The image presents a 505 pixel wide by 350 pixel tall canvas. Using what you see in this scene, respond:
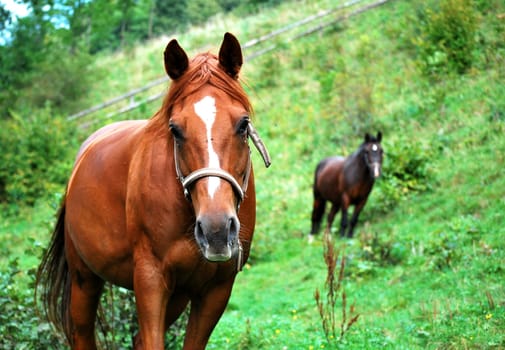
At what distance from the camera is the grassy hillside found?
5.61m

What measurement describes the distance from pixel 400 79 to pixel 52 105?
13.2 meters

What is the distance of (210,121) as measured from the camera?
278 cm

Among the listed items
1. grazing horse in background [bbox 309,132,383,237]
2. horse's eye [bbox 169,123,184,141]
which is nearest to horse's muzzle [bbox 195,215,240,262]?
horse's eye [bbox 169,123,184,141]

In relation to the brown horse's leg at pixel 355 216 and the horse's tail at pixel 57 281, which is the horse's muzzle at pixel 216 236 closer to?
the horse's tail at pixel 57 281

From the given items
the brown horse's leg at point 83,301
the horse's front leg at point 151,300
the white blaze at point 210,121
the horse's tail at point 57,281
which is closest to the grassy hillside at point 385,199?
the white blaze at point 210,121

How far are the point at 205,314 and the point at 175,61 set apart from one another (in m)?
1.38

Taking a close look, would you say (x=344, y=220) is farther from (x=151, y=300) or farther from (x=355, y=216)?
(x=151, y=300)

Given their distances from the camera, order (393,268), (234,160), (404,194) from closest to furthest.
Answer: (234,160)
(393,268)
(404,194)

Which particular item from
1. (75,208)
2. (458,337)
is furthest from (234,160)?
(458,337)

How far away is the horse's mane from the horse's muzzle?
2.44ft

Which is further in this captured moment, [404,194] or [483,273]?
[404,194]

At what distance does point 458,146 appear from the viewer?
11625 mm

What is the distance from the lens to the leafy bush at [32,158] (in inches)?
647

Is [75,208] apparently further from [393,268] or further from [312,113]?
[312,113]
